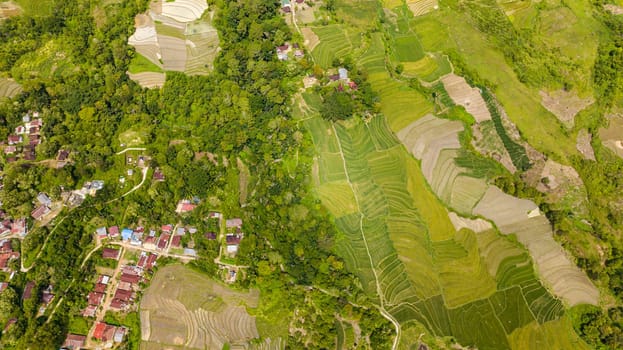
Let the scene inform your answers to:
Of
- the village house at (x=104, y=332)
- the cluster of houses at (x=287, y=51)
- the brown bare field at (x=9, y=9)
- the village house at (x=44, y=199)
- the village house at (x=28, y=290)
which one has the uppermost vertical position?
the brown bare field at (x=9, y=9)

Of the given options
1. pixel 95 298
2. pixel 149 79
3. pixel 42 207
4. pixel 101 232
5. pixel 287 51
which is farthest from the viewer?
pixel 287 51

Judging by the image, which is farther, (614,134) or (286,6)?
(286,6)

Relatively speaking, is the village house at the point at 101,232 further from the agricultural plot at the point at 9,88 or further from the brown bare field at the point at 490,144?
the brown bare field at the point at 490,144

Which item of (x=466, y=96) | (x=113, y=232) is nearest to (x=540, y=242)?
(x=466, y=96)

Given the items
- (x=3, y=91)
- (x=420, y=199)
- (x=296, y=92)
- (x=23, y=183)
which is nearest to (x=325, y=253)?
(x=420, y=199)

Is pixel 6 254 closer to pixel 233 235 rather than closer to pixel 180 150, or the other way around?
pixel 180 150

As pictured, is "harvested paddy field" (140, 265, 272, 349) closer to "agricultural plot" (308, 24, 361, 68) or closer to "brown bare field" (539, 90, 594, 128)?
"agricultural plot" (308, 24, 361, 68)

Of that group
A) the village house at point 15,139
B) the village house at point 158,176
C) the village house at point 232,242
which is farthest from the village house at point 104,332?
the village house at point 15,139

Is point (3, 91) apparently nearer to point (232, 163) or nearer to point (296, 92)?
point (232, 163)
